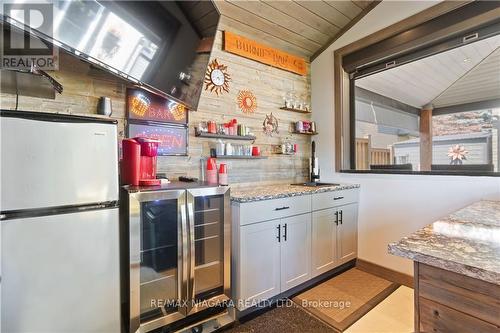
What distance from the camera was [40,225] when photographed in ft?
3.89

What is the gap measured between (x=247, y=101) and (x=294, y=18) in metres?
1.03

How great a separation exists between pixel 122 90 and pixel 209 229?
1.33 meters

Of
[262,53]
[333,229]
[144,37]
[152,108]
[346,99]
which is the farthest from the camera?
[346,99]

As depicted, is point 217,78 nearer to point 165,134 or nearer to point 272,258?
point 165,134

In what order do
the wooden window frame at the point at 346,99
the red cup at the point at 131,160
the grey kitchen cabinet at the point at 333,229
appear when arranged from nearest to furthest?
the red cup at the point at 131,160 < the grey kitchen cabinet at the point at 333,229 < the wooden window frame at the point at 346,99

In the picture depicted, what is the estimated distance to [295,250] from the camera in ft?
7.21

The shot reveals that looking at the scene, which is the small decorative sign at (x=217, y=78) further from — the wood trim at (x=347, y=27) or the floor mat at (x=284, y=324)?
the floor mat at (x=284, y=324)

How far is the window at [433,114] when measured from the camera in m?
2.10

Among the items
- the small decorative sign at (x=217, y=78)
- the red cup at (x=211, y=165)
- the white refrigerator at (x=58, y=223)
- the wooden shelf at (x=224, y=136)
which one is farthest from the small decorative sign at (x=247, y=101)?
the white refrigerator at (x=58, y=223)

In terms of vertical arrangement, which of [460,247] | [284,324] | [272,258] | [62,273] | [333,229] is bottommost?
[284,324]

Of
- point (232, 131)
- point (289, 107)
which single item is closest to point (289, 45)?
point (289, 107)

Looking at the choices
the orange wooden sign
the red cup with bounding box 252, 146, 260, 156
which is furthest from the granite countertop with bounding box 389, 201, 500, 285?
the orange wooden sign

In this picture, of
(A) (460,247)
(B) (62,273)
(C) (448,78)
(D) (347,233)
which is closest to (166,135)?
(B) (62,273)

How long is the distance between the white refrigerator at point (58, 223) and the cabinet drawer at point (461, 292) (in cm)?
153
